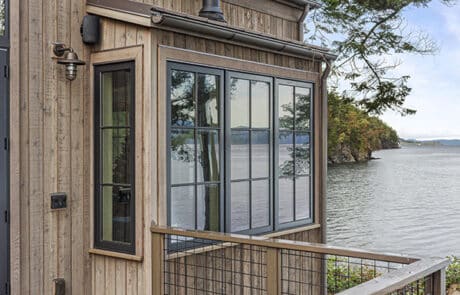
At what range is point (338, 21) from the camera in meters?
11.8

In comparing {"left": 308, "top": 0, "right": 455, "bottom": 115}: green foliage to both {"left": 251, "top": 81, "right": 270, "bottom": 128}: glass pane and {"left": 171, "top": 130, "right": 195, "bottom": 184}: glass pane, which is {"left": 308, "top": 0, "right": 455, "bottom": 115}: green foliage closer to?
{"left": 251, "top": 81, "right": 270, "bottom": 128}: glass pane

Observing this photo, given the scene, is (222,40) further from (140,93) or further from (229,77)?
(140,93)

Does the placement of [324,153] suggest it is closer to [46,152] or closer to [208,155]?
[208,155]

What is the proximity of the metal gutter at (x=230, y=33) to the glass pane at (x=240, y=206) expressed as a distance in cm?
131

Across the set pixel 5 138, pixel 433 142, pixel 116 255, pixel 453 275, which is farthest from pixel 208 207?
pixel 433 142

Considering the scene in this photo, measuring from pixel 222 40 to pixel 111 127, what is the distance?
1.22m

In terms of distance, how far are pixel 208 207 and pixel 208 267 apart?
0.50m

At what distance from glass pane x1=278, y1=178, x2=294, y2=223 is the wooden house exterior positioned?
0.73 meters

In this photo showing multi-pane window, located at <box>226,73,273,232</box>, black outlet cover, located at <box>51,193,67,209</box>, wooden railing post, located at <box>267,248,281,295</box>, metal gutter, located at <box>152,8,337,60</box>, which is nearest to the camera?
wooden railing post, located at <box>267,248,281,295</box>

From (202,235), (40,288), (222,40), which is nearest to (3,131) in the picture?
(40,288)

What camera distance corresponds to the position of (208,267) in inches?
174

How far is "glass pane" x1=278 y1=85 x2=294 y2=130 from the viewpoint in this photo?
5395 mm

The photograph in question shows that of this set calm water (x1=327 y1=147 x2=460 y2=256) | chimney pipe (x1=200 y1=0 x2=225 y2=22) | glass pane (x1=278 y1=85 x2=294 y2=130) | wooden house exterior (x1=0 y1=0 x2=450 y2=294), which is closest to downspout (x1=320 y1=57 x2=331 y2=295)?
glass pane (x1=278 y1=85 x2=294 y2=130)

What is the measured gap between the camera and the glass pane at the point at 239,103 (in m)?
4.80
